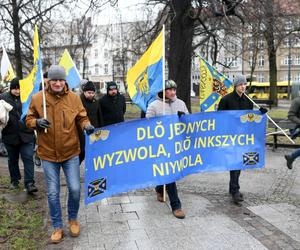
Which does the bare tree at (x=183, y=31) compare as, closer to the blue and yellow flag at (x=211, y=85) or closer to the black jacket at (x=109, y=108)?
the blue and yellow flag at (x=211, y=85)

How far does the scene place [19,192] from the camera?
7.18 meters

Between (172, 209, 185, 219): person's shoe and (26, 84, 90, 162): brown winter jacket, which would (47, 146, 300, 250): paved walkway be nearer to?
(172, 209, 185, 219): person's shoe

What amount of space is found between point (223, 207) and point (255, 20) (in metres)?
8.56

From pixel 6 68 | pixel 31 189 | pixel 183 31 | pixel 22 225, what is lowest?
pixel 22 225

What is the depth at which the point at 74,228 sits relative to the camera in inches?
199

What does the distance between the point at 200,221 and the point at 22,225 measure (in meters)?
2.25

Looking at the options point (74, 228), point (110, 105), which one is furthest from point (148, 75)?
point (74, 228)

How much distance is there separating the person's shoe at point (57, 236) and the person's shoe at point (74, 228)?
12 centimetres

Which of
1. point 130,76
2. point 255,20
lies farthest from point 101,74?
point 130,76

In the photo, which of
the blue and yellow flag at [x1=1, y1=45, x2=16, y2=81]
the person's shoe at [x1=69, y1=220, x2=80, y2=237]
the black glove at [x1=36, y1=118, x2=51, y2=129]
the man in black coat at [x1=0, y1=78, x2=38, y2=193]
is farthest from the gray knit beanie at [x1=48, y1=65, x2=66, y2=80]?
the blue and yellow flag at [x1=1, y1=45, x2=16, y2=81]

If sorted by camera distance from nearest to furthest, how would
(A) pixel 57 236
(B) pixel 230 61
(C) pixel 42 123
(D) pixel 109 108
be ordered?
1. (C) pixel 42 123
2. (A) pixel 57 236
3. (D) pixel 109 108
4. (B) pixel 230 61

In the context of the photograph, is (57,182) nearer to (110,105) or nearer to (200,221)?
(200,221)

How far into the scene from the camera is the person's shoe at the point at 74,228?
503cm

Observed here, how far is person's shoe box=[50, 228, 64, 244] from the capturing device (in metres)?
4.89
